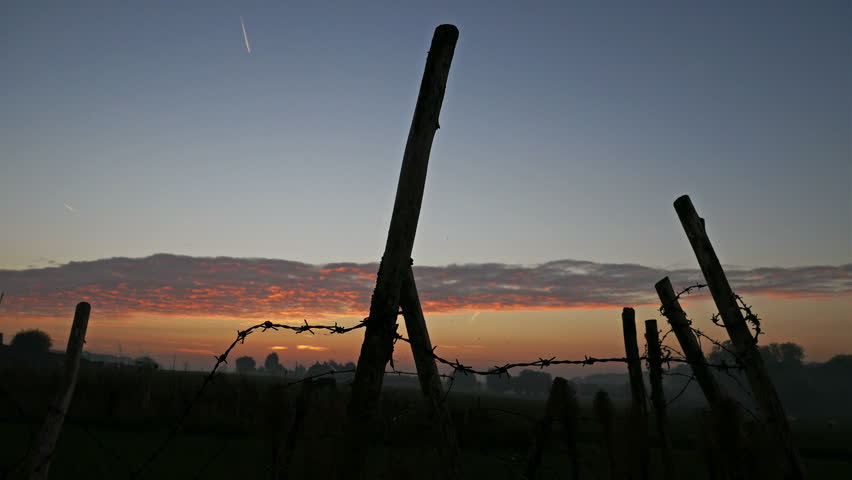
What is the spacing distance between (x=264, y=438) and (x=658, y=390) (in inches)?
150

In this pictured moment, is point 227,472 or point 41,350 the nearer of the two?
point 227,472

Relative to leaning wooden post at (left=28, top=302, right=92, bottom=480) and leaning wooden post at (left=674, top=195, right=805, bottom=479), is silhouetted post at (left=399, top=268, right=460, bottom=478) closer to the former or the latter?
leaning wooden post at (left=674, top=195, right=805, bottom=479)

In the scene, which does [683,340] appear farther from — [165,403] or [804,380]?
[804,380]

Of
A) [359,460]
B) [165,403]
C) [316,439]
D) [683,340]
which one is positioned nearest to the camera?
[359,460]

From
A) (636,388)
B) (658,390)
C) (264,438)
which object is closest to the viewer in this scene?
(264,438)

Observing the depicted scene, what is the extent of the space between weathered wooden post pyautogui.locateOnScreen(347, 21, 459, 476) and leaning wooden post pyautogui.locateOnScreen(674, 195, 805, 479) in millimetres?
2543

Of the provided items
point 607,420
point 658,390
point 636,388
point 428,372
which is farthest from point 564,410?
point 658,390

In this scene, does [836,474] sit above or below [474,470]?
below

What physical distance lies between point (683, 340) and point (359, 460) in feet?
11.1

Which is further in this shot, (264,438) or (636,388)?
(636,388)

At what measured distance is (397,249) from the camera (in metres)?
3.34

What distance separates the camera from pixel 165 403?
105 feet

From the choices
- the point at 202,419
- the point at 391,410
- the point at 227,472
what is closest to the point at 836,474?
the point at 391,410

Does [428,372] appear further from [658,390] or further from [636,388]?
[658,390]
